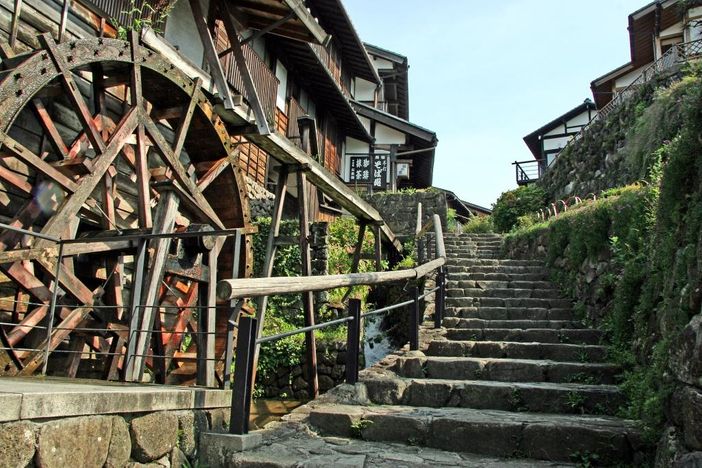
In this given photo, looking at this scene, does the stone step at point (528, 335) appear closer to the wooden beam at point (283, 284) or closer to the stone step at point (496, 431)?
the wooden beam at point (283, 284)

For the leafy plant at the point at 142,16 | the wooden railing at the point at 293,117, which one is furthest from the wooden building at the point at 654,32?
the leafy plant at the point at 142,16

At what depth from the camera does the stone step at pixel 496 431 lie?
302 cm

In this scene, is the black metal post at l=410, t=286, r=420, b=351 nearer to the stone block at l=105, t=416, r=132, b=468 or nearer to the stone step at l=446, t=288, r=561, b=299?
the stone step at l=446, t=288, r=561, b=299

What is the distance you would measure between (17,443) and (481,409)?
3.02 m

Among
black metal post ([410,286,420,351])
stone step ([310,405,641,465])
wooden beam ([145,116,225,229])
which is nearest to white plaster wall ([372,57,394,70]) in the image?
wooden beam ([145,116,225,229])

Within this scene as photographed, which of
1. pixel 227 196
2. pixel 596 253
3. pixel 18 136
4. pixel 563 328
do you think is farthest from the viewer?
pixel 227 196

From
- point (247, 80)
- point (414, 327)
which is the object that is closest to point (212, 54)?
point (247, 80)

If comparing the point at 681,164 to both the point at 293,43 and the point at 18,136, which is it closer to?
the point at 18,136

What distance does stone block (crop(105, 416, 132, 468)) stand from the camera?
2.32 meters

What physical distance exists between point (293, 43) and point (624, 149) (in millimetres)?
8737

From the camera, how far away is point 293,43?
1334 centimetres

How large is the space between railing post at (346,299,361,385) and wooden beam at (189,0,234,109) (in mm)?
4158

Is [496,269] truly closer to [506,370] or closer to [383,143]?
[506,370]

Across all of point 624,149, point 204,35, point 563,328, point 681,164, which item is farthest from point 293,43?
point 681,164
